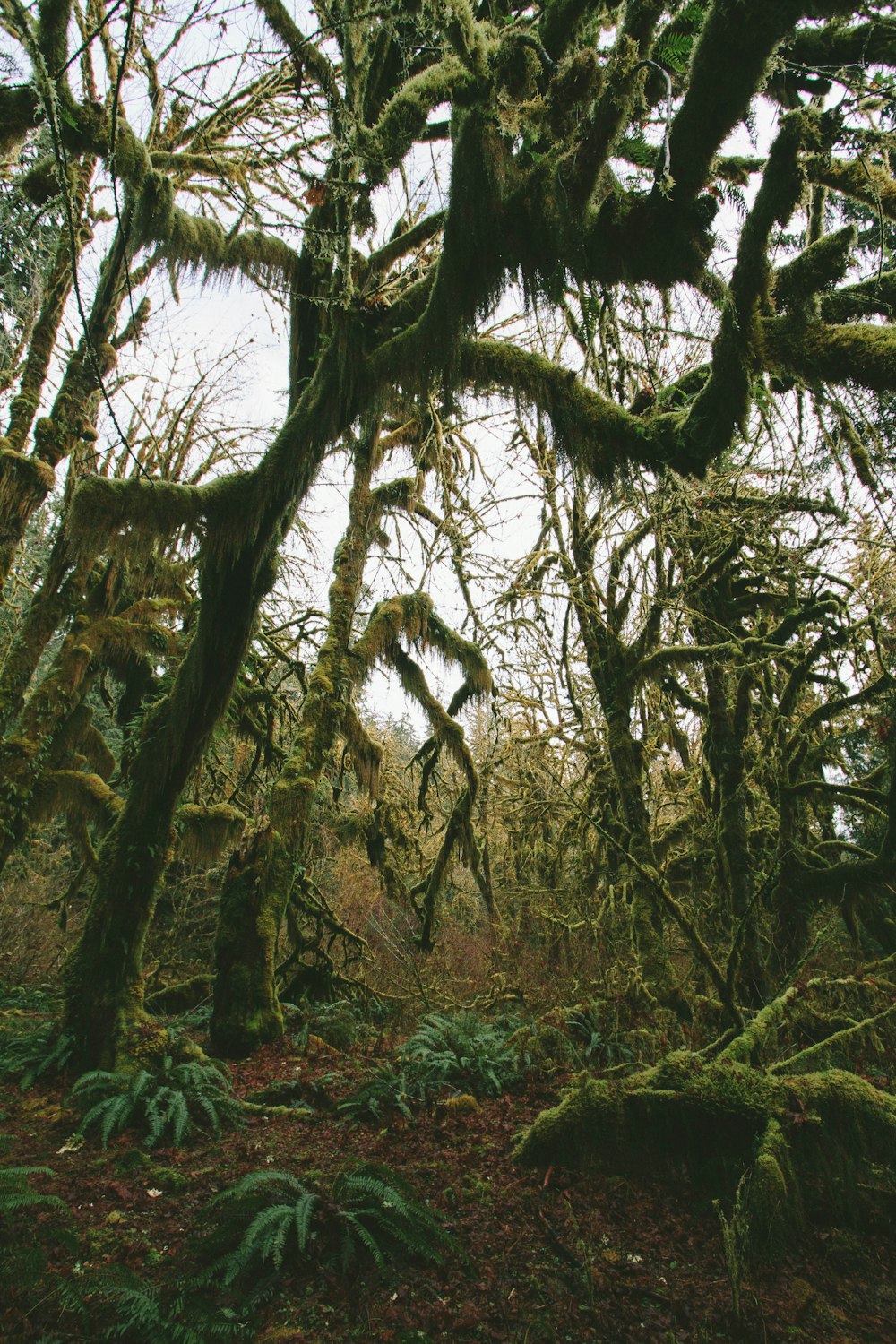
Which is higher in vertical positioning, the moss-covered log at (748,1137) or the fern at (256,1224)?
the moss-covered log at (748,1137)

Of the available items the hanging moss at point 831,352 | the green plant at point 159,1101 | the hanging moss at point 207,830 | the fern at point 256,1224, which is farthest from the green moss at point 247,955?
the hanging moss at point 831,352

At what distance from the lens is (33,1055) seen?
5320 mm

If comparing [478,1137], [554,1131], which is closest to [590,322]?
[554,1131]

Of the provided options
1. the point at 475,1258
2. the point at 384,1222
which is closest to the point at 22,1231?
the point at 384,1222

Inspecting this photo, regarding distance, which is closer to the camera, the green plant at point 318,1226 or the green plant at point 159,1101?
the green plant at point 318,1226

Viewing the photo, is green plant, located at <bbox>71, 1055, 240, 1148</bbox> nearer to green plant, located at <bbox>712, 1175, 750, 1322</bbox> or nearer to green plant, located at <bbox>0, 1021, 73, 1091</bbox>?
green plant, located at <bbox>0, 1021, 73, 1091</bbox>

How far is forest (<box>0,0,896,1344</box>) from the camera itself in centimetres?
278

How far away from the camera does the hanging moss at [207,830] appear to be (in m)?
7.41

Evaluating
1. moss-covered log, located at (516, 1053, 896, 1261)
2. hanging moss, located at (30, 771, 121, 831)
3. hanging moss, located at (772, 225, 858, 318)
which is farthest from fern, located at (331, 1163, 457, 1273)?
hanging moss, located at (30, 771, 121, 831)

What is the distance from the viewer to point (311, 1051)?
6230mm

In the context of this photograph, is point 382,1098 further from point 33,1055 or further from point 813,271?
point 813,271

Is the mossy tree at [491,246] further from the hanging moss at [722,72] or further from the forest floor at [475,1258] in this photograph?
the forest floor at [475,1258]

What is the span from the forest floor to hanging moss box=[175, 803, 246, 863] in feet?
10.4

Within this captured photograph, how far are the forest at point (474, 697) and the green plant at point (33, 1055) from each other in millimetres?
76
